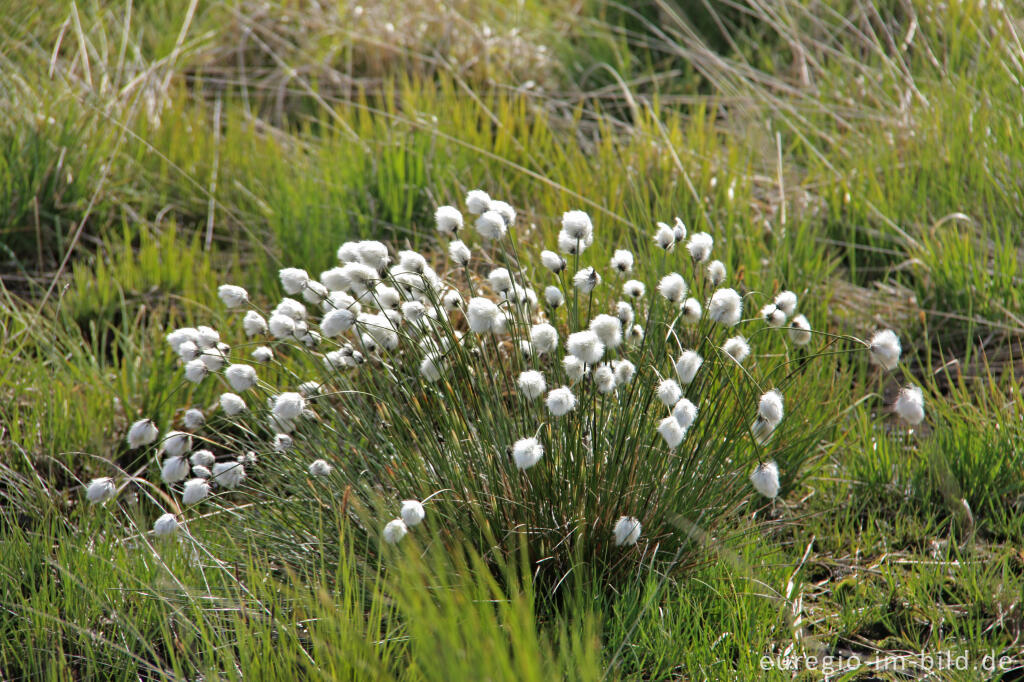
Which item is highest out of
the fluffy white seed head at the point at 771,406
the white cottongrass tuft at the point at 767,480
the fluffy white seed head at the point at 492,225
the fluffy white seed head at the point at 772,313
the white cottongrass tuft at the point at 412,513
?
→ the fluffy white seed head at the point at 492,225

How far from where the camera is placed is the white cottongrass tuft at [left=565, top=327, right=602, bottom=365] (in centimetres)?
158

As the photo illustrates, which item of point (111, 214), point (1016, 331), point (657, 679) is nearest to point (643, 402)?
point (657, 679)

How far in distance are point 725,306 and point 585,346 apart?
0.32m

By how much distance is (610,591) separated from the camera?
6.06 feet

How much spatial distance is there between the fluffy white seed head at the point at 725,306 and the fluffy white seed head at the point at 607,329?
22 cm

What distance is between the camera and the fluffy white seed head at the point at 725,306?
1.71 metres

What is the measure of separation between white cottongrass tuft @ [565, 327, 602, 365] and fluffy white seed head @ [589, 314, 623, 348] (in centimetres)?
3

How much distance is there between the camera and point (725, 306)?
1.72 metres

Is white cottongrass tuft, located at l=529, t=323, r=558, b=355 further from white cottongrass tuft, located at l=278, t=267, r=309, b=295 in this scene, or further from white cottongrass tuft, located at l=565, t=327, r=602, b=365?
white cottongrass tuft, located at l=278, t=267, r=309, b=295

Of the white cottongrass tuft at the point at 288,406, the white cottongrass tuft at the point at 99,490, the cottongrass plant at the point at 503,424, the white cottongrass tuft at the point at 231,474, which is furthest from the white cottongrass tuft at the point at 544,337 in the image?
the white cottongrass tuft at the point at 99,490

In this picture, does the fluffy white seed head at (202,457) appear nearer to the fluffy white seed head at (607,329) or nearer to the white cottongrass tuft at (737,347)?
the fluffy white seed head at (607,329)

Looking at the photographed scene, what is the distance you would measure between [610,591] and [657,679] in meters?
0.24

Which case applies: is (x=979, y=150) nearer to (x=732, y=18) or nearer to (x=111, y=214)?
(x=732, y=18)

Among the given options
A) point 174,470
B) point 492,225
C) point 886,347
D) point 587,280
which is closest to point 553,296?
point 587,280
